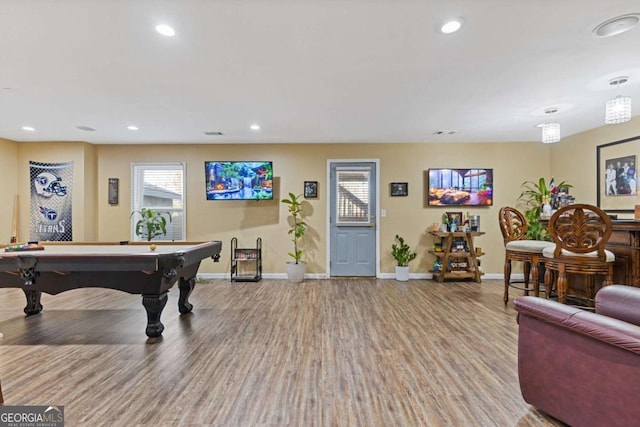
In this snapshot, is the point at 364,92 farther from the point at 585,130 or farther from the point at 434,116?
the point at 585,130

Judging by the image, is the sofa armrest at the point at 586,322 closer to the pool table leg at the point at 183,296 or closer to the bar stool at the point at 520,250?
the bar stool at the point at 520,250

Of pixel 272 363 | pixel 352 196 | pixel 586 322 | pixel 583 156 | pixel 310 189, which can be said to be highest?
pixel 583 156

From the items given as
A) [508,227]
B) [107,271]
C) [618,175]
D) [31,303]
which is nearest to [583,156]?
[618,175]

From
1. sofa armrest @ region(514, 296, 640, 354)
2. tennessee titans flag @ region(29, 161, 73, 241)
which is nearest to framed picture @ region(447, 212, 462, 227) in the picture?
sofa armrest @ region(514, 296, 640, 354)

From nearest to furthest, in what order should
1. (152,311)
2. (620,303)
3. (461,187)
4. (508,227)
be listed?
(620,303)
(152,311)
(508,227)
(461,187)

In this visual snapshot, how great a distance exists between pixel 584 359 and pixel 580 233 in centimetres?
194

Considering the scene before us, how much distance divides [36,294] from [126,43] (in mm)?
3114

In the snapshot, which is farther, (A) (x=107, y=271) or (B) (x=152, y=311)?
(B) (x=152, y=311)

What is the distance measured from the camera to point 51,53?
92.9 inches

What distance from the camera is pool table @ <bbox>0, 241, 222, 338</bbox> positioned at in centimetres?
250

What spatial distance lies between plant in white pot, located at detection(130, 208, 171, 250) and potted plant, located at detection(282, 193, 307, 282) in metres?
2.22

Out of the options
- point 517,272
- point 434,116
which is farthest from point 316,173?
point 517,272

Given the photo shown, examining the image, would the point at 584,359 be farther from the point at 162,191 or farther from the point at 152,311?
the point at 162,191

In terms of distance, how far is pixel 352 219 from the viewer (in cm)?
549
